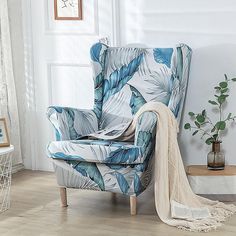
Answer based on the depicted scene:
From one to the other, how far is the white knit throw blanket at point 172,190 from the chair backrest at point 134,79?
1.00ft

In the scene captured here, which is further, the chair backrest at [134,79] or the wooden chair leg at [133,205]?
the chair backrest at [134,79]

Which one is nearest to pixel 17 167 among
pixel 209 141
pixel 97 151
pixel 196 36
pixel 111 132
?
pixel 111 132

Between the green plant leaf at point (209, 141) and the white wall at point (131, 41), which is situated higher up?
the white wall at point (131, 41)

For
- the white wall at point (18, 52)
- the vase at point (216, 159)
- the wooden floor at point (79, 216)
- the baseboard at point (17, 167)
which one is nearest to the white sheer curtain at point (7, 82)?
the white wall at point (18, 52)

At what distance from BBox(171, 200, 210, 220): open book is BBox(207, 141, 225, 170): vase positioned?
446mm

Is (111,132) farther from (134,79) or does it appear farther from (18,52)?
(18,52)

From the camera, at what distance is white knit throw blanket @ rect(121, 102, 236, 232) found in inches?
156

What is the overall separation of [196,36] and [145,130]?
1010 mm

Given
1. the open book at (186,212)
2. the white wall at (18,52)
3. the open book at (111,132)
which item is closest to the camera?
the open book at (186,212)

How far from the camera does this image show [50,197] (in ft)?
15.1

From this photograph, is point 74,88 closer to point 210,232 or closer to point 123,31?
point 123,31

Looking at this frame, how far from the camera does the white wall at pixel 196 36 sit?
4.54 metres

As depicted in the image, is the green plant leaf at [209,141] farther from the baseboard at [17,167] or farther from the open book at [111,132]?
the baseboard at [17,167]

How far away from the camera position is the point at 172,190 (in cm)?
410
